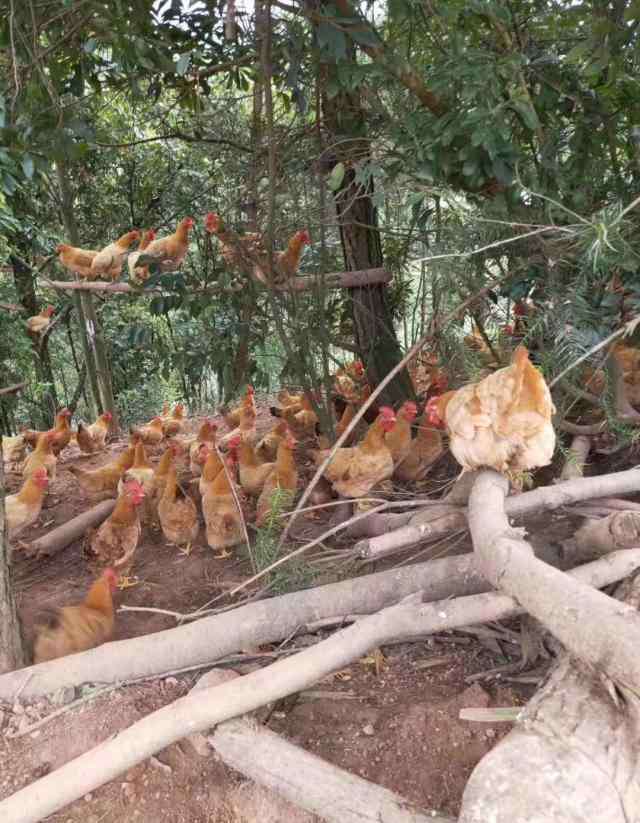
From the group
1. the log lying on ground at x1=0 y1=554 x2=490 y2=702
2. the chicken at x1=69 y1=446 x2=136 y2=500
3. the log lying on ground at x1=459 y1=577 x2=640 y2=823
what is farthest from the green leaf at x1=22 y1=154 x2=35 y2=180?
the log lying on ground at x1=459 y1=577 x2=640 y2=823

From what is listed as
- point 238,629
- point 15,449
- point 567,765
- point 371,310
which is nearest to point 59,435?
point 15,449

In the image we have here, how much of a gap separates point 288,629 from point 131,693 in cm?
50

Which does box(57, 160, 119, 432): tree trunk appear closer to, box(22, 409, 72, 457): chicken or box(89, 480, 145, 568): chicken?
box(22, 409, 72, 457): chicken

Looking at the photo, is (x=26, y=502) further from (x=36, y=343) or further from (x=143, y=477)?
(x=36, y=343)

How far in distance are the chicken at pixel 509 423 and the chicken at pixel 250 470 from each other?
1.66m

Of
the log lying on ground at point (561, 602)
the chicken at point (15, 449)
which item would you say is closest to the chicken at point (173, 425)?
the chicken at point (15, 449)

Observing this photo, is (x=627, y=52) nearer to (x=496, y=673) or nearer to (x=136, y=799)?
(x=496, y=673)

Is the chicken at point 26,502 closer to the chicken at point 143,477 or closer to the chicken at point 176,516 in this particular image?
the chicken at point 143,477

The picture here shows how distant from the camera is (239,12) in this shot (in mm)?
2650

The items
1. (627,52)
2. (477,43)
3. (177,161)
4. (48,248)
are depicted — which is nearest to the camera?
(627,52)

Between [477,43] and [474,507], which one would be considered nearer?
[474,507]

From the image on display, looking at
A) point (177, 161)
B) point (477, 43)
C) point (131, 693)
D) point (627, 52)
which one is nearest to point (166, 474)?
point (131, 693)

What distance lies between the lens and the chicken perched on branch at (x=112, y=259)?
447 cm

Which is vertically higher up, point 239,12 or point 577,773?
point 239,12
